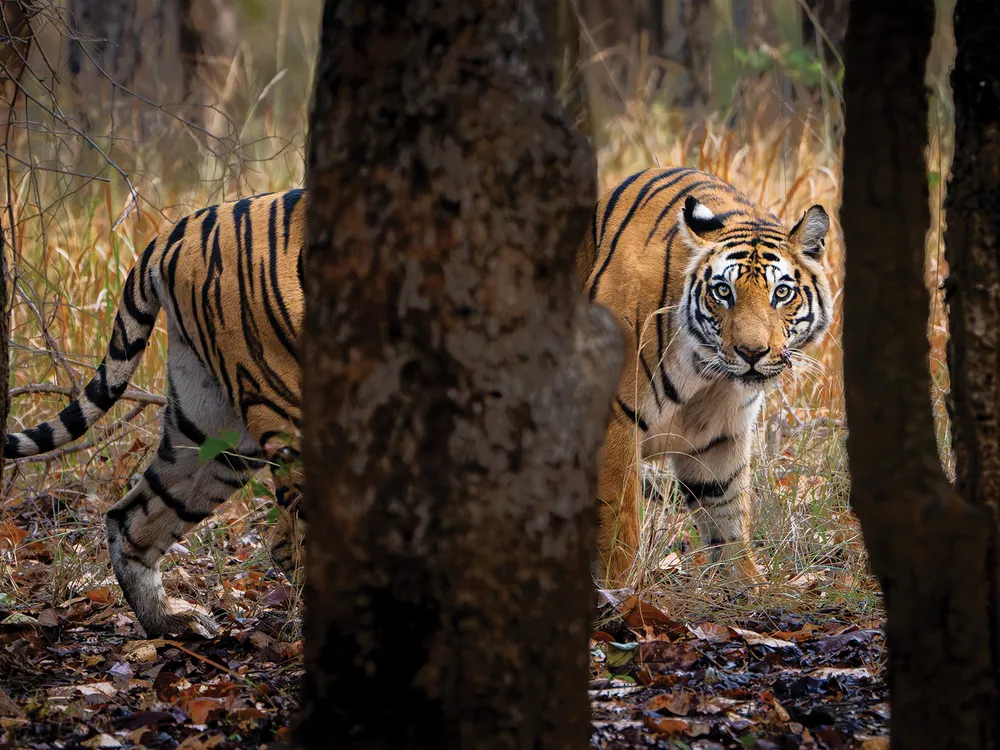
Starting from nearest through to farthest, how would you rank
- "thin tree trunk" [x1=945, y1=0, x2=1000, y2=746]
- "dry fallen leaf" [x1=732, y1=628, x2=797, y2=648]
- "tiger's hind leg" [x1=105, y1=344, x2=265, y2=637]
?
"thin tree trunk" [x1=945, y1=0, x2=1000, y2=746], "dry fallen leaf" [x1=732, y1=628, x2=797, y2=648], "tiger's hind leg" [x1=105, y1=344, x2=265, y2=637]

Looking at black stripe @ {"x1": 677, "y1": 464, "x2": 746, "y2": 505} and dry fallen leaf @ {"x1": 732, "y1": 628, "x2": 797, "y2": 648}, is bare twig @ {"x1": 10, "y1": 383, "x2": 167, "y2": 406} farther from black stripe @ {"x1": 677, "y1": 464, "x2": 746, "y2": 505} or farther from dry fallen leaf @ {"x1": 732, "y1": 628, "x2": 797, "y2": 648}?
dry fallen leaf @ {"x1": 732, "y1": 628, "x2": 797, "y2": 648}

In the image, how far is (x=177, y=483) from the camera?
159 inches

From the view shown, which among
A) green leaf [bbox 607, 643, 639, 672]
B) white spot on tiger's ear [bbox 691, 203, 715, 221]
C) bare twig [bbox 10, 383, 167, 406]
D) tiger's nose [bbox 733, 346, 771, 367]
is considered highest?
white spot on tiger's ear [bbox 691, 203, 715, 221]

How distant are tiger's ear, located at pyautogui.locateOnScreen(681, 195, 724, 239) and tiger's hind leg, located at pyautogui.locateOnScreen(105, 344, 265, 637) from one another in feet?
5.43

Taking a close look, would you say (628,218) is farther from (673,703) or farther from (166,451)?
(673,703)

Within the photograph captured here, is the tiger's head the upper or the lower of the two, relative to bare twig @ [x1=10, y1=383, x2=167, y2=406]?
upper

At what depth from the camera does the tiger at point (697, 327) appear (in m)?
3.98

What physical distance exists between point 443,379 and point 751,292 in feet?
8.15

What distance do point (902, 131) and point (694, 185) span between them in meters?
2.63

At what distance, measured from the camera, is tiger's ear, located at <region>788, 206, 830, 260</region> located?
13.8 ft

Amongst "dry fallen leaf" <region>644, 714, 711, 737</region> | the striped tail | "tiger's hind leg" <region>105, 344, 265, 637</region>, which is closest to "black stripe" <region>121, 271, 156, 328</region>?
the striped tail

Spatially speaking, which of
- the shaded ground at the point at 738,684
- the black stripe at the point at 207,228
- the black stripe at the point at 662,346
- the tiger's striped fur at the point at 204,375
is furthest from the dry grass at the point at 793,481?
the black stripe at the point at 207,228

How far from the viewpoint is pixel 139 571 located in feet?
12.8

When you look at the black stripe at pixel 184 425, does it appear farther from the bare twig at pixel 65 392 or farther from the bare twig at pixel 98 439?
the bare twig at pixel 98 439
